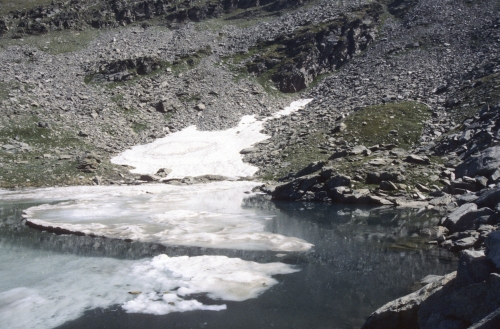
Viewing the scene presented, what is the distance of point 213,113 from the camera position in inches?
2980

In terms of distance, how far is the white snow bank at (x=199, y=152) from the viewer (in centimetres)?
5562

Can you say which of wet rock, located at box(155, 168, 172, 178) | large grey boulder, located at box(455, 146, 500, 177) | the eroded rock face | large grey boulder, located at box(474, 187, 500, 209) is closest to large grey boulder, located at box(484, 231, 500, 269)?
large grey boulder, located at box(474, 187, 500, 209)

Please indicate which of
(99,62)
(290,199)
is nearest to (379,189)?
(290,199)

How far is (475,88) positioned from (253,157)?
116 ft

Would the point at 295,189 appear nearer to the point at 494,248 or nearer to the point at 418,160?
the point at 418,160

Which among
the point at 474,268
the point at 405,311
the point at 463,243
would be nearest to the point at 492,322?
the point at 474,268

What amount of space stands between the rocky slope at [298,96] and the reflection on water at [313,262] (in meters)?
2.04

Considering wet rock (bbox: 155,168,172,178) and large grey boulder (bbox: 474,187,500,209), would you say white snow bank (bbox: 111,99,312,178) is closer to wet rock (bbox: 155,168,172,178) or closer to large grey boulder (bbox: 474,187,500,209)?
wet rock (bbox: 155,168,172,178)

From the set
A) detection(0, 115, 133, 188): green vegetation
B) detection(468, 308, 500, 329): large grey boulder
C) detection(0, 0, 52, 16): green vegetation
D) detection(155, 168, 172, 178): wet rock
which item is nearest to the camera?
detection(468, 308, 500, 329): large grey boulder

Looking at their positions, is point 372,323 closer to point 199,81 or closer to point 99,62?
point 199,81

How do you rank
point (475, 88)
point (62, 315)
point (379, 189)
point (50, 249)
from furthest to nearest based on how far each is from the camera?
point (475, 88) < point (379, 189) < point (50, 249) < point (62, 315)

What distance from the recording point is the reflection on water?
1138 centimetres

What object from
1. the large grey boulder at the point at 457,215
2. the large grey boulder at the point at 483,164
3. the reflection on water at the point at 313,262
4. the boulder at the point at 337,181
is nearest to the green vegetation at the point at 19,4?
the reflection on water at the point at 313,262

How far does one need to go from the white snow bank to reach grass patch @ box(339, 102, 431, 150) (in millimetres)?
15432
